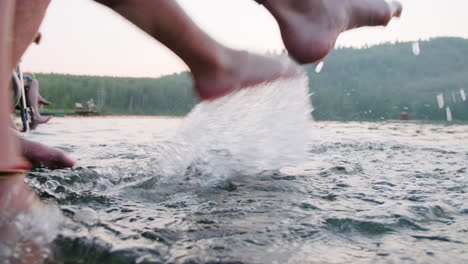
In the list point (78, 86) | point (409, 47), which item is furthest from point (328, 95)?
point (78, 86)

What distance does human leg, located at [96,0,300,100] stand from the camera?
118cm

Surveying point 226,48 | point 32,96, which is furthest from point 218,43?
point 32,96

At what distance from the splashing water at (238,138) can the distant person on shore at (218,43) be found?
0.07 m

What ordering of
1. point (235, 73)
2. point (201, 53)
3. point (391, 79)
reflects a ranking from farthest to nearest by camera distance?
point (391, 79), point (235, 73), point (201, 53)

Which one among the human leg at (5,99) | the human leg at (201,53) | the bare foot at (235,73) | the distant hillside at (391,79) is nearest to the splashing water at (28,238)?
the human leg at (5,99)

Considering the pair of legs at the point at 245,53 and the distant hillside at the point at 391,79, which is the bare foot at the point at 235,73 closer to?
the pair of legs at the point at 245,53

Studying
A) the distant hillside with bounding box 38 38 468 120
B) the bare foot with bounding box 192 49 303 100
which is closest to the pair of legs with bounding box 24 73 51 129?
the bare foot with bounding box 192 49 303 100

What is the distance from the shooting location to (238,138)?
62.1 inches

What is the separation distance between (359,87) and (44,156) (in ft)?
163

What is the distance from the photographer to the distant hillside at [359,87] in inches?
1608

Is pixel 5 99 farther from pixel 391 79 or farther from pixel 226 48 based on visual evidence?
pixel 391 79

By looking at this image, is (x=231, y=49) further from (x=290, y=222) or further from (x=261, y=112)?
(x=290, y=222)

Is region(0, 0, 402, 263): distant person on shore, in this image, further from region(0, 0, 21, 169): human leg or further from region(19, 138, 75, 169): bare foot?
region(19, 138, 75, 169): bare foot

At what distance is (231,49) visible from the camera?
1.51m
